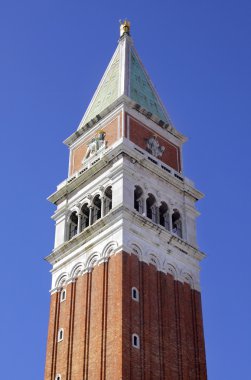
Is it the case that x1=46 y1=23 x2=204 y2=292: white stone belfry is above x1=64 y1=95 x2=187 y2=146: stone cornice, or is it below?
below

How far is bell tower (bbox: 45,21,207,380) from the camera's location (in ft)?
162

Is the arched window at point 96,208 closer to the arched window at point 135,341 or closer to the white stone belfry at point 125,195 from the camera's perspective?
the white stone belfry at point 125,195

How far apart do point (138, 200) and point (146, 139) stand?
22.1 ft

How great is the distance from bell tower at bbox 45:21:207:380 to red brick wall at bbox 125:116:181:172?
108 millimetres

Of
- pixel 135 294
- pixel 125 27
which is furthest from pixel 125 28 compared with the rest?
pixel 135 294

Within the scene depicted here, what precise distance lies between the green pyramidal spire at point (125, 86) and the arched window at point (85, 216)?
369 inches

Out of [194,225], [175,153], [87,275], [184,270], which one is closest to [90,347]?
[87,275]

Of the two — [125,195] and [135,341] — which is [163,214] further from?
[135,341]

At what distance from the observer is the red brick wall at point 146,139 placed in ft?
198

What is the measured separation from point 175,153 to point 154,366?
21201 millimetres

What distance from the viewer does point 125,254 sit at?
51781 mm

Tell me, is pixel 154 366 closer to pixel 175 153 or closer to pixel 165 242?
pixel 165 242

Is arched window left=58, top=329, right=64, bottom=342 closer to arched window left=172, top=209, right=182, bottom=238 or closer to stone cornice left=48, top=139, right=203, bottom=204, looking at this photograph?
arched window left=172, top=209, right=182, bottom=238

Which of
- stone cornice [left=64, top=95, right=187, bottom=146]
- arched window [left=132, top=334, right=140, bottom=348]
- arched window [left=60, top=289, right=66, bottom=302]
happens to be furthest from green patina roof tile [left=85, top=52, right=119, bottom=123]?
arched window [left=132, top=334, right=140, bottom=348]
